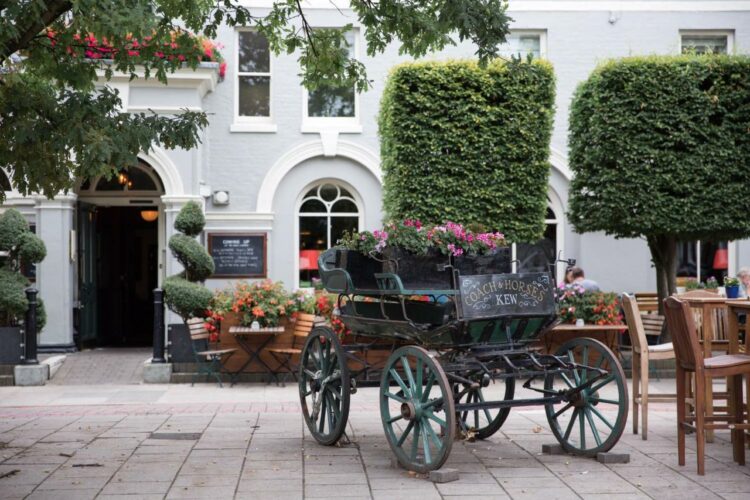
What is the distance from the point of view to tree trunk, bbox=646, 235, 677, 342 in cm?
1459

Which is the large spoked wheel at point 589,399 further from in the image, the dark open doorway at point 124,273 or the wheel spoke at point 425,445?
the dark open doorway at point 124,273

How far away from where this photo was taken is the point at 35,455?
7.30 meters

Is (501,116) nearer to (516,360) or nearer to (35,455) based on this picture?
(516,360)

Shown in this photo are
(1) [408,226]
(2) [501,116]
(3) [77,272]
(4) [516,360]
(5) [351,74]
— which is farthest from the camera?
(3) [77,272]

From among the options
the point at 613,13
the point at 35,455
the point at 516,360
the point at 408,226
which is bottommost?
the point at 35,455

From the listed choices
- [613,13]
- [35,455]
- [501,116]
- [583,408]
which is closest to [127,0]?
[35,455]

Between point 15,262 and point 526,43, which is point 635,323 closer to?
point 15,262

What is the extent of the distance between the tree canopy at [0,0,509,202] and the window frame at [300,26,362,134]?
7.91 m

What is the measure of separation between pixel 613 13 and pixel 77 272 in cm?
1087

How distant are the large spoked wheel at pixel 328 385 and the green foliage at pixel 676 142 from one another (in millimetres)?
7469

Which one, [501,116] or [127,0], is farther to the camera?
[501,116]

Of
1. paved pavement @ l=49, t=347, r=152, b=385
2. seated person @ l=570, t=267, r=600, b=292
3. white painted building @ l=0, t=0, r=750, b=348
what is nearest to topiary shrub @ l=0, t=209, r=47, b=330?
paved pavement @ l=49, t=347, r=152, b=385

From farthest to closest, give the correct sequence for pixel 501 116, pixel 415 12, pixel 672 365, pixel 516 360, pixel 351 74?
pixel 501 116 < pixel 672 365 < pixel 351 74 < pixel 415 12 < pixel 516 360

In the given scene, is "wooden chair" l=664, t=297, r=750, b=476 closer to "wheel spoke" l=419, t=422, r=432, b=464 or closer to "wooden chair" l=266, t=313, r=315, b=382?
"wheel spoke" l=419, t=422, r=432, b=464
